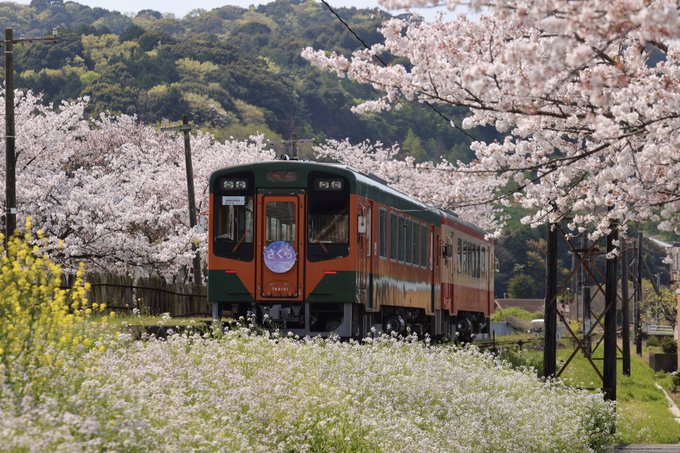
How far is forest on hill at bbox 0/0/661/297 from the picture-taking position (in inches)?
3332

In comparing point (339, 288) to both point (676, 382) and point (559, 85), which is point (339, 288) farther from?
point (676, 382)

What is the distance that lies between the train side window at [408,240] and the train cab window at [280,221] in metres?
3.52

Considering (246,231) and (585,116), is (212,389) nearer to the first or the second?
(585,116)

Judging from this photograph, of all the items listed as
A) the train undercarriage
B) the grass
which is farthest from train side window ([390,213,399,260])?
the grass

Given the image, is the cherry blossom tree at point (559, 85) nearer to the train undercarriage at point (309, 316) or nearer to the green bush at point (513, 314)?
the train undercarriage at point (309, 316)

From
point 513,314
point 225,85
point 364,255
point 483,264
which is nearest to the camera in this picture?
point 364,255

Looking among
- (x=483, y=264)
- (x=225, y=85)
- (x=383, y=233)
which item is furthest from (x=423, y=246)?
(x=225, y=85)

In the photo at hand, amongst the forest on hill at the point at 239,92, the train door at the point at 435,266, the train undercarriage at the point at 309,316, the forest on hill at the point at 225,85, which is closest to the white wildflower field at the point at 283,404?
the train undercarriage at the point at 309,316

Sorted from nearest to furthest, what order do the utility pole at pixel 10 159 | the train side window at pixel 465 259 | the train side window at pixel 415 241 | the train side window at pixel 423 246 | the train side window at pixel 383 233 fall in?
the train side window at pixel 383 233
the utility pole at pixel 10 159
the train side window at pixel 415 241
the train side window at pixel 423 246
the train side window at pixel 465 259

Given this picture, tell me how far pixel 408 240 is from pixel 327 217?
364cm

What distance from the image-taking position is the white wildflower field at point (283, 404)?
649cm

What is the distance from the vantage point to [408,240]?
21875 millimetres

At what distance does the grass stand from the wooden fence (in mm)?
8471

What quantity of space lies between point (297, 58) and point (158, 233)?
8721cm
